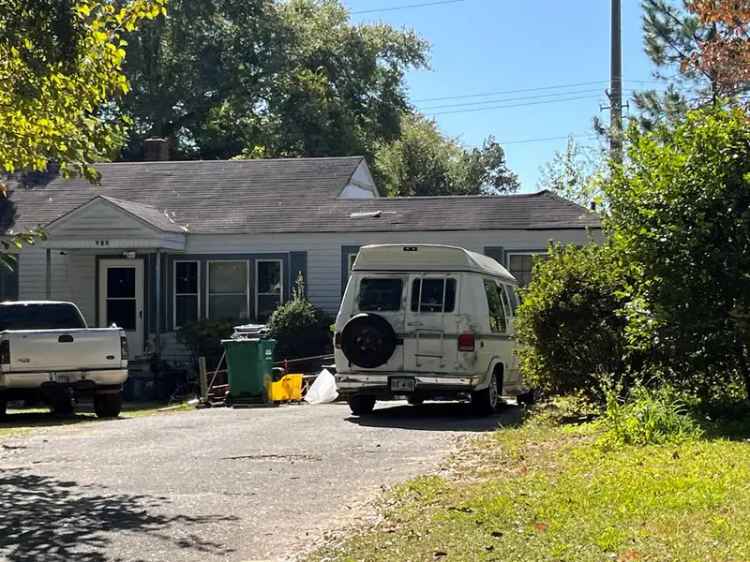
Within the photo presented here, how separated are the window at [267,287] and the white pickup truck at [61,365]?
8.61m

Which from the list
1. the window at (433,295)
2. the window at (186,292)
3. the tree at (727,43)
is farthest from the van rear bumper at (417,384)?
the window at (186,292)

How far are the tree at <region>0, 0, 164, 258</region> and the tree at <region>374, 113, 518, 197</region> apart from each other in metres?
45.8

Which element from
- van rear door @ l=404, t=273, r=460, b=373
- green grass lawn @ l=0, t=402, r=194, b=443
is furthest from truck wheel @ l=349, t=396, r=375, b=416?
green grass lawn @ l=0, t=402, r=194, b=443

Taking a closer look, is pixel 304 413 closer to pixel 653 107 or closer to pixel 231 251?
pixel 231 251

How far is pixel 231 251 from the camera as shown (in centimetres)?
2617

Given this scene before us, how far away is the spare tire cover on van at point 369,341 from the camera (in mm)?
14984

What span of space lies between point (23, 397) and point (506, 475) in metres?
9.98

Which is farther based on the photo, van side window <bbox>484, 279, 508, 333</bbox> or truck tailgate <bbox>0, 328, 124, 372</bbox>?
truck tailgate <bbox>0, 328, 124, 372</bbox>

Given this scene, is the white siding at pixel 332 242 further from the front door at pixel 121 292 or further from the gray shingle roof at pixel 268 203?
the front door at pixel 121 292

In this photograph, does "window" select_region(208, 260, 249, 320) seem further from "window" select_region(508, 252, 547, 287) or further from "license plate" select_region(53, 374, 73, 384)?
"license plate" select_region(53, 374, 73, 384)

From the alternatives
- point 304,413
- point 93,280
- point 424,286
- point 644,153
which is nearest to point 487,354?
point 424,286

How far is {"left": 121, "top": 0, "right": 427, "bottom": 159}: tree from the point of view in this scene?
46281 millimetres

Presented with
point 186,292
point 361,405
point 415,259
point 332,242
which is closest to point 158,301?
point 186,292

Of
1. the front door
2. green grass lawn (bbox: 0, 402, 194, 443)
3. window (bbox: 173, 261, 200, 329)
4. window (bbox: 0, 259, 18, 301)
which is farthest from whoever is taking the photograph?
window (bbox: 0, 259, 18, 301)
